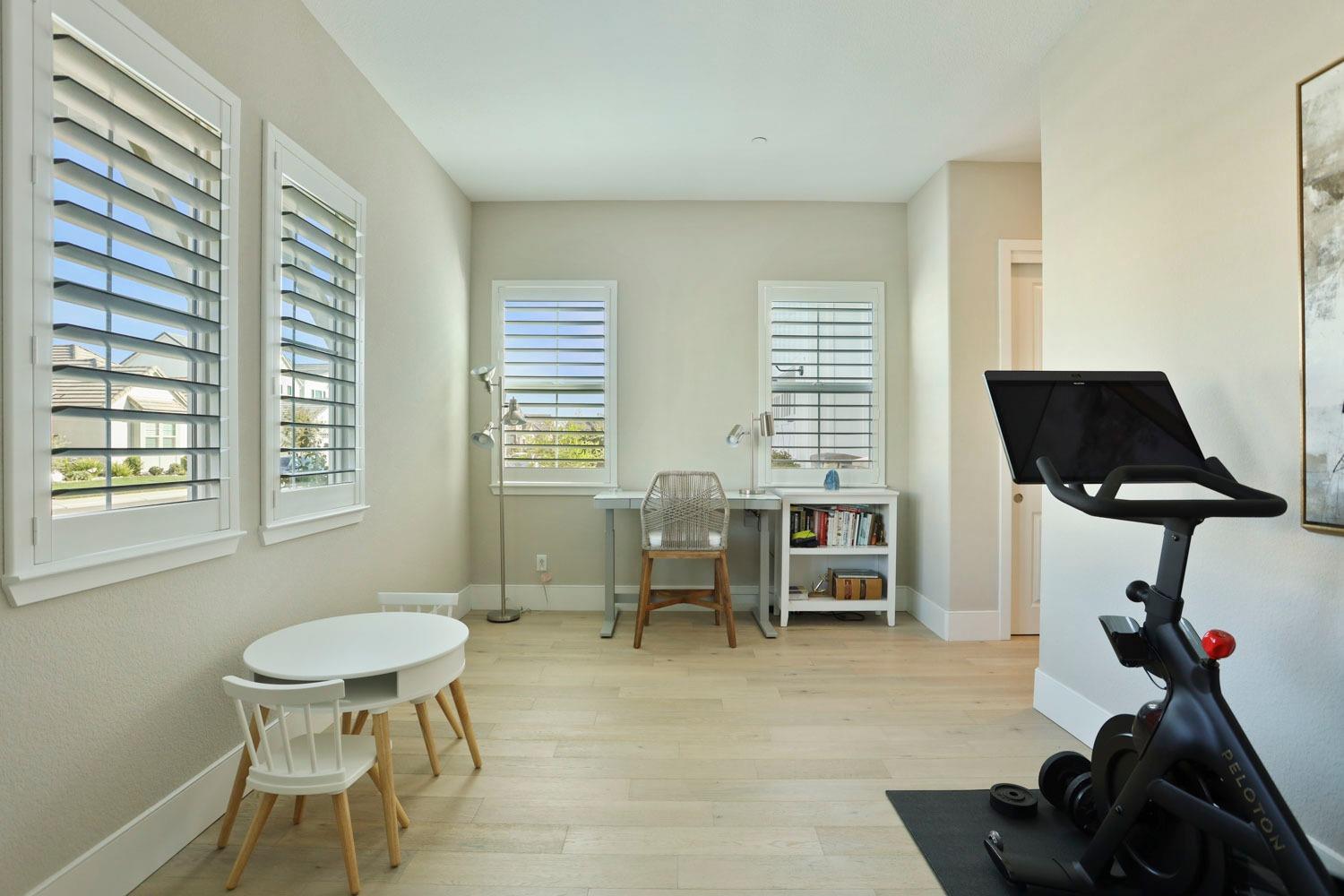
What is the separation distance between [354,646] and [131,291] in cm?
113

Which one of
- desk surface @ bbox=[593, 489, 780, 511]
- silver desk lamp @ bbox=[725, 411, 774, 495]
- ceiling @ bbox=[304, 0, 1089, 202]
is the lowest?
desk surface @ bbox=[593, 489, 780, 511]

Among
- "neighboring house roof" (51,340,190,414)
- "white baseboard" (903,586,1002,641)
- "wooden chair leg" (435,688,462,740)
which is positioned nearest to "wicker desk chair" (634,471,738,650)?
"white baseboard" (903,586,1002,641)

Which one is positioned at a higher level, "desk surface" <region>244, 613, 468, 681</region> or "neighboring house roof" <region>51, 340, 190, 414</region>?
"neighboring house roof" <region>51, 340, 190, 414</region>

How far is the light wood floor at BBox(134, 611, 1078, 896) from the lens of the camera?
6.04ft

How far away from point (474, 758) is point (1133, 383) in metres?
2.40

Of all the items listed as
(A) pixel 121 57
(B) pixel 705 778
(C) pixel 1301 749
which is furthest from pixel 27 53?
(C) pixel 1301 749

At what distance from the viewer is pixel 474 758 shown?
2.43 metres

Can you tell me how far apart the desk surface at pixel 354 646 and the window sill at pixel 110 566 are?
0.32 m

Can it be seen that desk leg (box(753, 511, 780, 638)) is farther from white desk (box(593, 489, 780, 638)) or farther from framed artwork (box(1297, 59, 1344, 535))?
framed artwork (box(1297, 59, 1344, 535))

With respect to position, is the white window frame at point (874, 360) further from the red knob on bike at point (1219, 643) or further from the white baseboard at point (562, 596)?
the red knob on bike at point (1219, 643)

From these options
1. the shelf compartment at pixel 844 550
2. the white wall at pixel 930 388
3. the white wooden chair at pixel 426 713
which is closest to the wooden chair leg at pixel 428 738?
the white wooden chair at pixel 426 713

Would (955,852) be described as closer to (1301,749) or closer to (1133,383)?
(1301,749)

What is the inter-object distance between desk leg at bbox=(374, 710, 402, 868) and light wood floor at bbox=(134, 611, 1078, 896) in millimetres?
50

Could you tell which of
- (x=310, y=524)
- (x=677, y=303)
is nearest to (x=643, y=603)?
(x=310, y=524)
